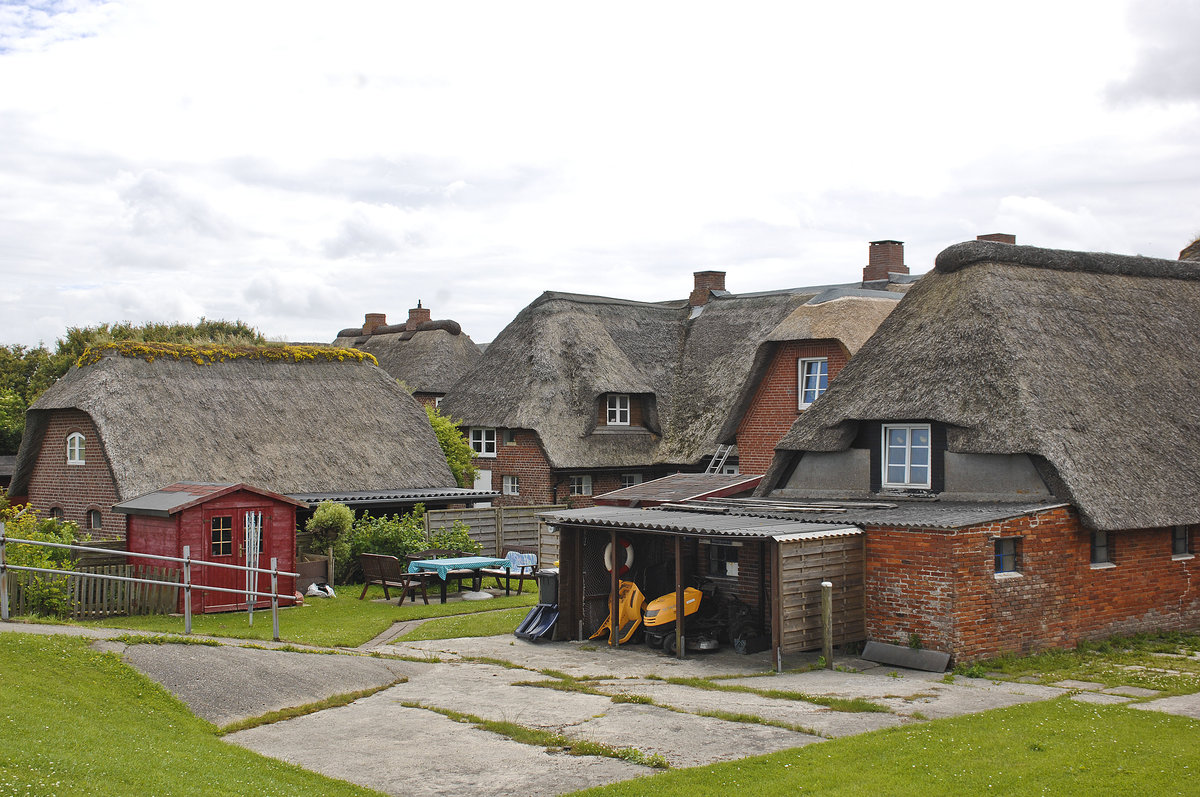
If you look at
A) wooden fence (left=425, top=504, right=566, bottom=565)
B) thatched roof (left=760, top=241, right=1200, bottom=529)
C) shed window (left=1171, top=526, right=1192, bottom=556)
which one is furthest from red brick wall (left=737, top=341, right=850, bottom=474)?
shed window (left=1171, top=526, right=1192, bottom=556)

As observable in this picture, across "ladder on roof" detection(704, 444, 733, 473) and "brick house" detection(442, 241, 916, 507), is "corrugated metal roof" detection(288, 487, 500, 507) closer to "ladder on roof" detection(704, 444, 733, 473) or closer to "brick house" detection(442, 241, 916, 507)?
"brick house" detection(442, 241, 916, 507)

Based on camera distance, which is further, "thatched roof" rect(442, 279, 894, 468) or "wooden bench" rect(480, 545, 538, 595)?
"thatched roof" rect(442, 279, 894, 468)

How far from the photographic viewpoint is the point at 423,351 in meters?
55.1

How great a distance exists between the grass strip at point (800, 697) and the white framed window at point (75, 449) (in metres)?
17.4

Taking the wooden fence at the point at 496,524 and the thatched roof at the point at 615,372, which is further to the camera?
the thatched roof at the point at 615,372

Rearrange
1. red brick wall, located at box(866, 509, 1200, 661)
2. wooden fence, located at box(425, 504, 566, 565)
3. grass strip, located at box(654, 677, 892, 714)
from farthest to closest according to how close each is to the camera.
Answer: wooden fence, located at box(425, 504, 566, 565) → red brick wall, located at box(866, 509, 1200, 661) → grass strip, located at box(654, 677, 892, 714)

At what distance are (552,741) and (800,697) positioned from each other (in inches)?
145

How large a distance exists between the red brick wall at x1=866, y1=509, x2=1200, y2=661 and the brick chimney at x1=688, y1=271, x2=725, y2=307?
2416cm

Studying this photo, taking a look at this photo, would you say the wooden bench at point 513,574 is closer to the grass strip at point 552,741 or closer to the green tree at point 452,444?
the green tree at point 452,444

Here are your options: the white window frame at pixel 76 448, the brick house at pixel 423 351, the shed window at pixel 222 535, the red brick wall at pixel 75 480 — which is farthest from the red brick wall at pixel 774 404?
the brick house at pixel 423 351

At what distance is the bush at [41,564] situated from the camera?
58.9 feet

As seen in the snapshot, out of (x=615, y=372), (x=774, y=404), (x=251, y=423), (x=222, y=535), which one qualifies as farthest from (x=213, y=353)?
(x=774, y=404)

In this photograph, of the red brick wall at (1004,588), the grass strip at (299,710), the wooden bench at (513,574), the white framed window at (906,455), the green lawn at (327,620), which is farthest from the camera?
the wooden bench at (513,574)

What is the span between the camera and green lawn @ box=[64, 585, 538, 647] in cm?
1744
